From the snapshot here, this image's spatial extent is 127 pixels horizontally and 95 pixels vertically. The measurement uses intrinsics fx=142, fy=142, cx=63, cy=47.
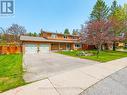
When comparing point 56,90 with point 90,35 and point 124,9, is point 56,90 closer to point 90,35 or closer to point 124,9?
point 90,35

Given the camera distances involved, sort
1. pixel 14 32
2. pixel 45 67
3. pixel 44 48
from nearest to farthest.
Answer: pixel 45 67
pixel 44 48
pixel 14 32

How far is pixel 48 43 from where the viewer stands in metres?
31.0

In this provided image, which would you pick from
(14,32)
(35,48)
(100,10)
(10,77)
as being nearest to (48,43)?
(35,48)

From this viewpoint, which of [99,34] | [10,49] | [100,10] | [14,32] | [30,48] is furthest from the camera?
[14,32]

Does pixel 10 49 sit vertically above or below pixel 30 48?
below

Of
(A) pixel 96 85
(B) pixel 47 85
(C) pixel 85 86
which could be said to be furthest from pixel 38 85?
(A) pixel 96 85

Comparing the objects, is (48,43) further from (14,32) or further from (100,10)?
(14,32)

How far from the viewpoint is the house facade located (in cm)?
2769

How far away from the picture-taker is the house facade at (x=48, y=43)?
27688 mm

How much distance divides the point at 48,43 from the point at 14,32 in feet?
97.2

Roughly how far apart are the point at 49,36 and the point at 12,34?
25097 millimetres

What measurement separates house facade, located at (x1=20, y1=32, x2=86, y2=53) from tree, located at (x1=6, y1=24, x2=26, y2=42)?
2193 centimetres

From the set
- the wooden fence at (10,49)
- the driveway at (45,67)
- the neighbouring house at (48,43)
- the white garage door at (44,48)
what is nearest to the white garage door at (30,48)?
the neighbouring house at (48,43)

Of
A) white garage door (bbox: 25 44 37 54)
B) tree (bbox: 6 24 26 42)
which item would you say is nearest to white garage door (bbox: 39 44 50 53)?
white garage door (bbox: 25 44 37 54)
